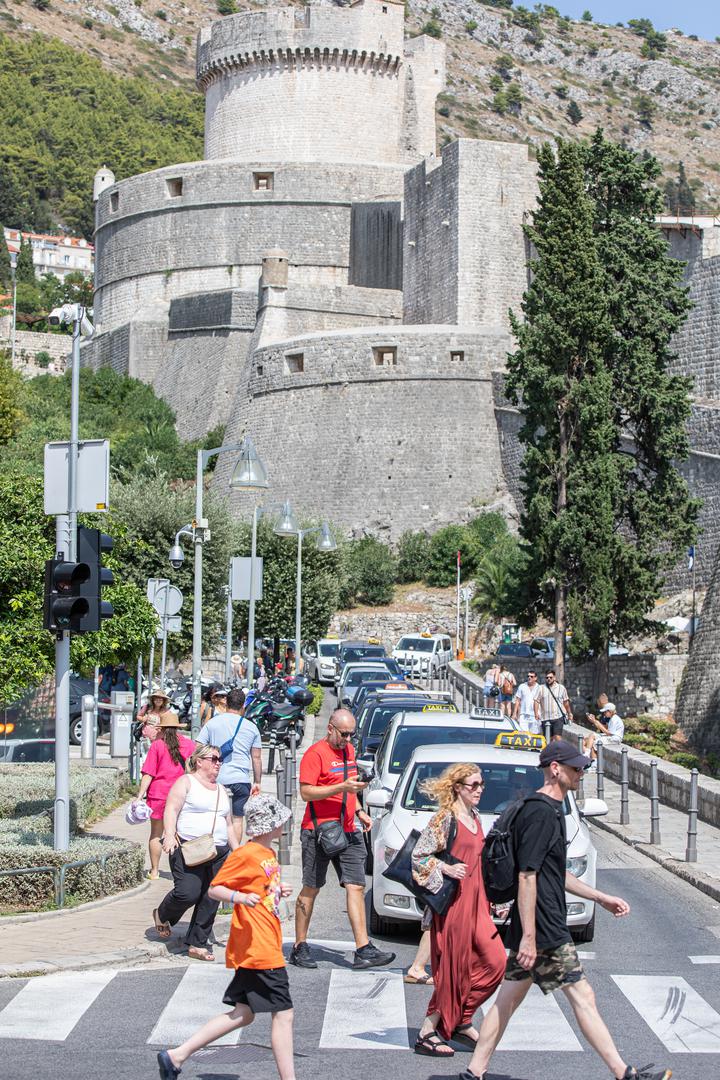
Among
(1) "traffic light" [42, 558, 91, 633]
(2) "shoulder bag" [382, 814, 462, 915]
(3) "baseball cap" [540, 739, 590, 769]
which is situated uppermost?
(1) "traffic light" [42, 558, 91, 633]

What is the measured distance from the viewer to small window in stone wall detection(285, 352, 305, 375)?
54.3 metres

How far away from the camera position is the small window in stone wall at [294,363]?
54.3m

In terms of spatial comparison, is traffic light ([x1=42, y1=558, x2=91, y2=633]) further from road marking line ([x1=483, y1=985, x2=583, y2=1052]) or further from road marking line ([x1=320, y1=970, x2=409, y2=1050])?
road marking line ([x1=483, y1=985, x2=583, y2=1052])

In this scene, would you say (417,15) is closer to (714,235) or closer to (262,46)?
(262,46)

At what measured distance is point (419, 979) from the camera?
30.0 feet

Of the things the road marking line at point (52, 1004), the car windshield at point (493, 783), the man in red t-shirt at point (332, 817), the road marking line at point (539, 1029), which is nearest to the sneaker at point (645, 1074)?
the road marking line at point (539, 1029)

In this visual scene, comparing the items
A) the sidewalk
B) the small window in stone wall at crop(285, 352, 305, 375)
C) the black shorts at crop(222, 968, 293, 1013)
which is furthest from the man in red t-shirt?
the small window in stone wall at crop(285, 352, 305, 375)

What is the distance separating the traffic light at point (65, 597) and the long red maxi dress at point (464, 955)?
4.94 m

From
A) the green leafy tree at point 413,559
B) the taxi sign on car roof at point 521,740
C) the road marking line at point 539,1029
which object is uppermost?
the green leafy tree at point 413,559

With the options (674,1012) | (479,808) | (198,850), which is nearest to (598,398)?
(479,808)

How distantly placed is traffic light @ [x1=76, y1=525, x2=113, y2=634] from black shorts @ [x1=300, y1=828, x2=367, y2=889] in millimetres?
2946

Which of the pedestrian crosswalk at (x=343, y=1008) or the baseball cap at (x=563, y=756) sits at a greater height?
the baseball cap at (x=563, y=756)

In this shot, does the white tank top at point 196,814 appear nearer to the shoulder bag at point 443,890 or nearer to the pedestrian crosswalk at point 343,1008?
the pedestrian crosswalk at point 343,1008

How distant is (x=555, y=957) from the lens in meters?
7.10
